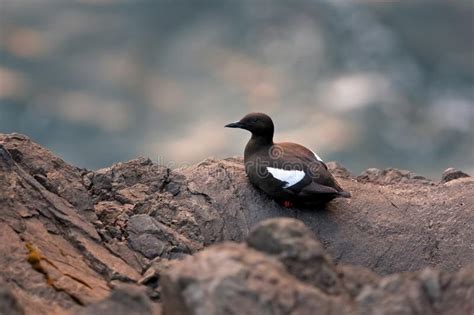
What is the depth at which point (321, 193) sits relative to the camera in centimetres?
1104

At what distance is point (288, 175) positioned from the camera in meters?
11.1

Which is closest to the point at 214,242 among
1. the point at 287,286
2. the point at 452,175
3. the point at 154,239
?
the point at 154,239

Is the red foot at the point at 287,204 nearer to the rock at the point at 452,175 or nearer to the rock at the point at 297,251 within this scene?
the rock at the point at 452,175

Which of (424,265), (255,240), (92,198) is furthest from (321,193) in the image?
(255,240)

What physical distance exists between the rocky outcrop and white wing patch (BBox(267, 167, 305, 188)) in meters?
0.40

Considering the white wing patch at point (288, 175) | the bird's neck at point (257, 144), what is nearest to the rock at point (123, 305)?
the white wing patch at point (288, 175)

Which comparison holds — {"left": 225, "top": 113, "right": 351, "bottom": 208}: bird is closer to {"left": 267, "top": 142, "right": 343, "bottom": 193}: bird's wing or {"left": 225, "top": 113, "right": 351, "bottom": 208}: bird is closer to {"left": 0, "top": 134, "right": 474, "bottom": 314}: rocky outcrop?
{"left": 267, "top": 142, "right": 343, "bottom": 193}: bird's wing

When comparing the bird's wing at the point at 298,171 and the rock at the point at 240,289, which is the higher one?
the bird's wing at the point at 298,171

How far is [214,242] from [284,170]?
1.38 m

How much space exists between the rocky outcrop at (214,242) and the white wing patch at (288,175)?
15.9 inches

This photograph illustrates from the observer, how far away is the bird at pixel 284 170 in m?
11.1

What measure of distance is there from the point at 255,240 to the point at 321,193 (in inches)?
195

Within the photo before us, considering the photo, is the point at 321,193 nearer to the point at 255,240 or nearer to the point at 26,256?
the point at 26,256

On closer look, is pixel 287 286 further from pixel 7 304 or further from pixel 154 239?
pixel 154 239
